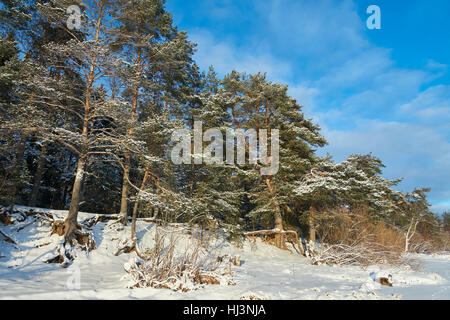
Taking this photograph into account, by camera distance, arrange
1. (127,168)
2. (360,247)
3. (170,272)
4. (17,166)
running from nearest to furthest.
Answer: (170,272) < (17,166) < (360,247) < (127,168)

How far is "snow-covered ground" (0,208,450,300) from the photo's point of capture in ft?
14.9

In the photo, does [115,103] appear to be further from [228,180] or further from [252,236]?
[252,236]

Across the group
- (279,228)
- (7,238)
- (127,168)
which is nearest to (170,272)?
(7,238)

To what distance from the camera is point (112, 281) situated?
571 centimetres

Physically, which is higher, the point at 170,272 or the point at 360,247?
the point at 170,272

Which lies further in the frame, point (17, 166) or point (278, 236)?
point (278, 236)

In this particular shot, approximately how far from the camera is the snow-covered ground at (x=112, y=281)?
4535 mm

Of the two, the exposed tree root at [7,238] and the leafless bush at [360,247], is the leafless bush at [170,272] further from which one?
the leafless bush at [360,247]

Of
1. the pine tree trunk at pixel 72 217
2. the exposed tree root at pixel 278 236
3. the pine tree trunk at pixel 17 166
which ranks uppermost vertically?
the pine tree trunk at pixel 17 166

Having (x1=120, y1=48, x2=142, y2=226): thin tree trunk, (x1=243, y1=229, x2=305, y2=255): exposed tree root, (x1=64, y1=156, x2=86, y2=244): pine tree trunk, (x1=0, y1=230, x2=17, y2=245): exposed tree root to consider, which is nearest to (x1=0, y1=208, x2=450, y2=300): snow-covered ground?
(x1=0, y1=230, x2=17, y2=245): exposed tree root

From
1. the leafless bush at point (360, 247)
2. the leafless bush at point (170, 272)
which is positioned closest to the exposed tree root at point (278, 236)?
the leafless bush at point (360, 247)

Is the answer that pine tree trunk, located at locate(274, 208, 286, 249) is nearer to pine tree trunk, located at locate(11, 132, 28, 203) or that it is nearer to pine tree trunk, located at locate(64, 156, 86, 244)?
pine tree trunk, located at locate(64, 156, 86, 244)

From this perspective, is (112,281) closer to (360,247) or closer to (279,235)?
(360,247)
